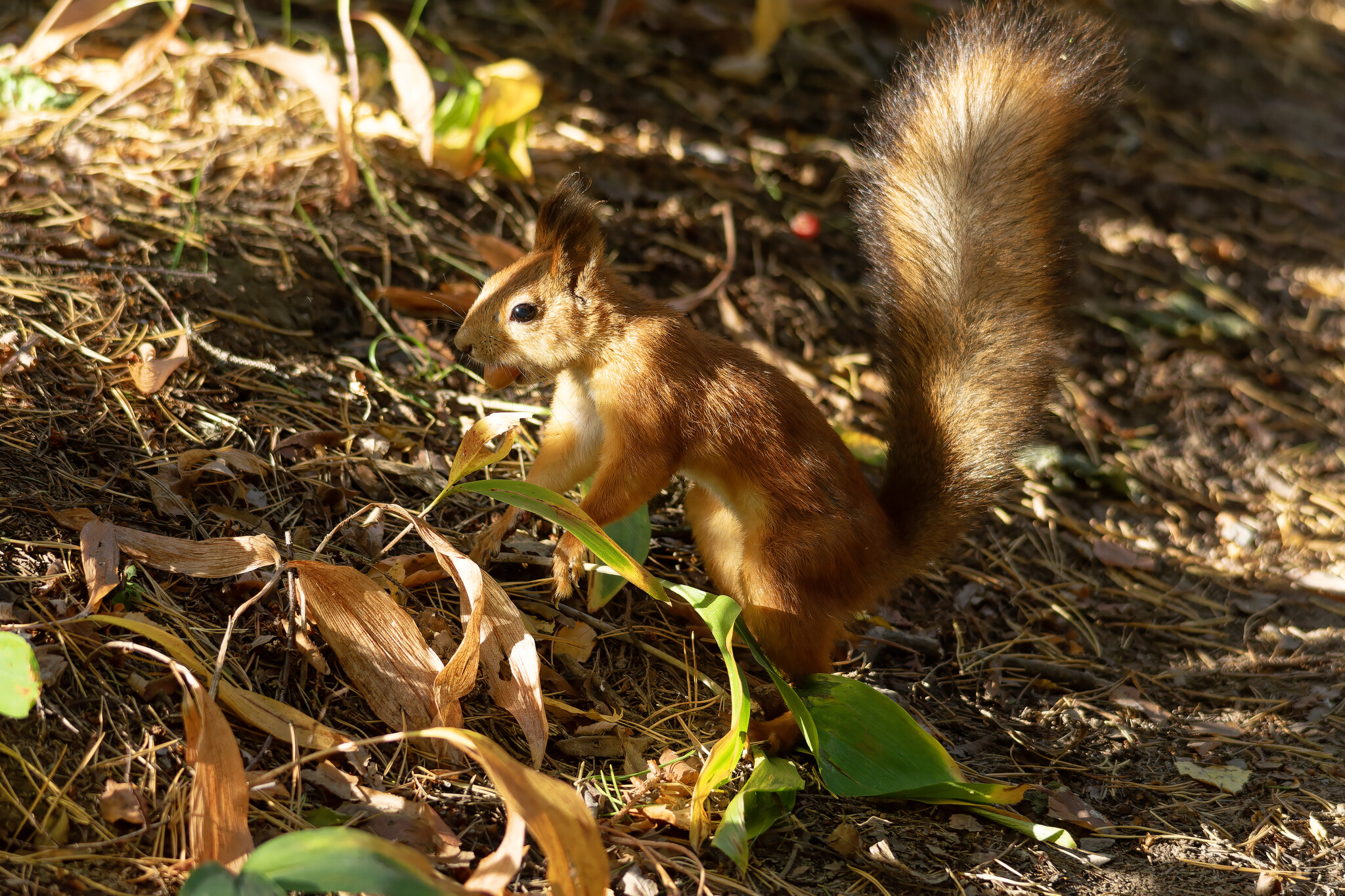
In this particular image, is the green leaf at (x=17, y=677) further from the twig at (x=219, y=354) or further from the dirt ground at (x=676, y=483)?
the twig at (x=219, y=354)

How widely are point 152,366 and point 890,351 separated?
Result: 1.65m

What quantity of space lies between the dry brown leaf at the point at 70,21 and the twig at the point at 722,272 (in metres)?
1.70

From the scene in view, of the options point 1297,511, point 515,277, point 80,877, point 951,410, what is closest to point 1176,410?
point 1297,511

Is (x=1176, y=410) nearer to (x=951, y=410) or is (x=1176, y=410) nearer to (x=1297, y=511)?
(x=1297, y=511)

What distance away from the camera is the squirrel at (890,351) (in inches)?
85.1

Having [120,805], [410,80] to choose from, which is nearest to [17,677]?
[120,805]

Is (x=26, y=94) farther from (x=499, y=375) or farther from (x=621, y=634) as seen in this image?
(x=621, y=634)

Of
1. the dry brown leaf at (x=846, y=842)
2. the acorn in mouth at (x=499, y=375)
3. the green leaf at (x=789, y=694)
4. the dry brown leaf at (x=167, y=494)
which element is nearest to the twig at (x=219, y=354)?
the dry brown leaf at (x=167, y=494)

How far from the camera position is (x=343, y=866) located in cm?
128

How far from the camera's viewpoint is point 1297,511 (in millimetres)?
3295

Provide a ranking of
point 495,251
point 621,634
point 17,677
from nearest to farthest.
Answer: point 17,677 < point 621,634 < point 495,251

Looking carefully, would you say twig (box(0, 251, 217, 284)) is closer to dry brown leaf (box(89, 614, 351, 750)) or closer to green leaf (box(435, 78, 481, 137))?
dry brown leaf (box(89, 614, 351, 750))

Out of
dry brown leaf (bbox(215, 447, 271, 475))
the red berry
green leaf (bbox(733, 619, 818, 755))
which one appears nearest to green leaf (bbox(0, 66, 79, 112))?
dry brown leaf (bbox(215, 447, 271, 475))

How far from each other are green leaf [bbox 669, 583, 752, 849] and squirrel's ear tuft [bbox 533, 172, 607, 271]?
75 centimetres
